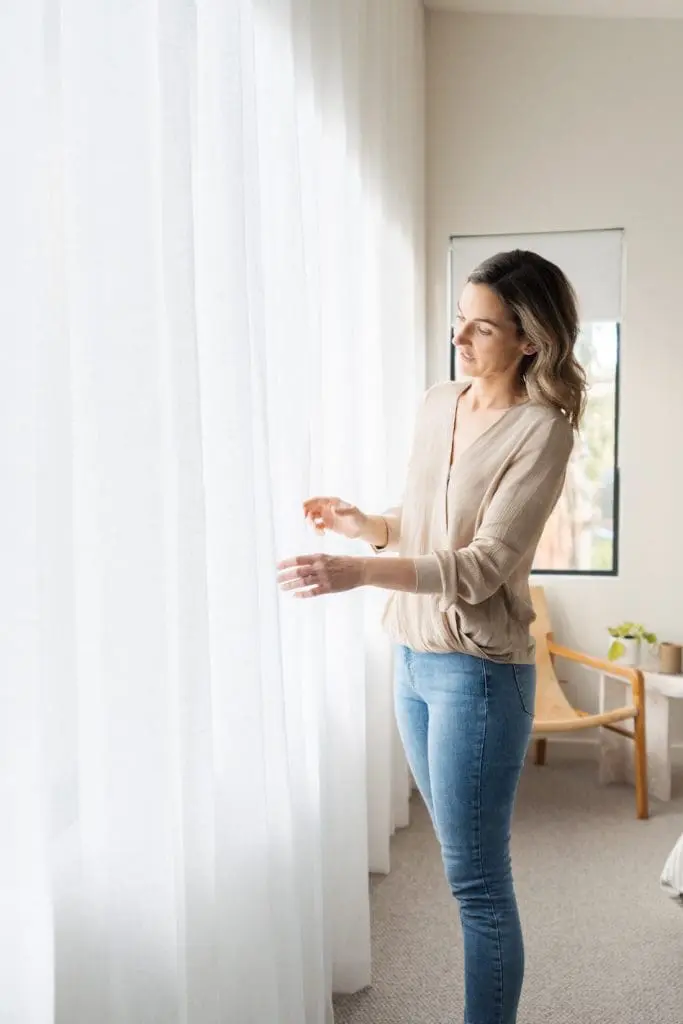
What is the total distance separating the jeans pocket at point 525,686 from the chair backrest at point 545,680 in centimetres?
178

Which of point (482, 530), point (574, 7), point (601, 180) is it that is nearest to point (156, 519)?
point (482, 530)

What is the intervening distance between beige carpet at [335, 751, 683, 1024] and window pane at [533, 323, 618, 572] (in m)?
1.06

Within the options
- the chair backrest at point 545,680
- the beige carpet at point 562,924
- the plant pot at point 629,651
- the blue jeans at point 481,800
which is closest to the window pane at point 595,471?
the chair backrest at point 545,680

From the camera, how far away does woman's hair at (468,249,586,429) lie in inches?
68.3

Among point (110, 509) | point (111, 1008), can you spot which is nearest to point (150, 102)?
point (110, 509)

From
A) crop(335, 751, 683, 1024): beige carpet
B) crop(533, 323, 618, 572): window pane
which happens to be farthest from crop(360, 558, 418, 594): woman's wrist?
crop(533, 323, 618, 572): window pane

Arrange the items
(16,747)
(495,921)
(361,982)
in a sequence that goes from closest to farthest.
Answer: (16,747) < (495,921) < (361,982)

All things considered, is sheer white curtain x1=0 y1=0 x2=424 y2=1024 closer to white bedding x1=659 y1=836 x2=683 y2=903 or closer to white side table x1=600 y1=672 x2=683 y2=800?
white bedding x1=659 y1=836 x2=683 y2=903

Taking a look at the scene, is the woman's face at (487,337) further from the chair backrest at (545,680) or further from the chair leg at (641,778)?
the chair leg at (641,778)

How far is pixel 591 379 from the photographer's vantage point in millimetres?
4273

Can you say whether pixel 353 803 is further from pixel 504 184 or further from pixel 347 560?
pixel 504 184

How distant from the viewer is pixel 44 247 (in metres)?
1.03

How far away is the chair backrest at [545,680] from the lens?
3746mm

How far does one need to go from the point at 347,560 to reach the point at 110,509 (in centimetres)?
53
